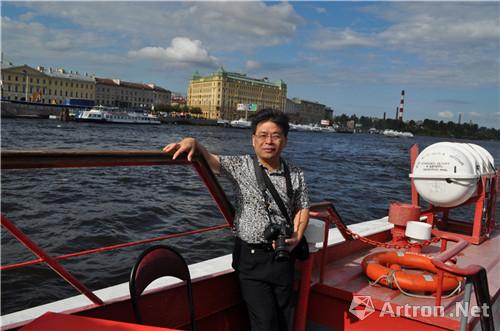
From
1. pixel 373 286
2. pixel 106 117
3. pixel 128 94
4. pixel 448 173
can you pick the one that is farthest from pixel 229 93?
pixel 373 286

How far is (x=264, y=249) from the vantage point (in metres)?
2.69

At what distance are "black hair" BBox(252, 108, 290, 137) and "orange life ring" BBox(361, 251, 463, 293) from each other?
1.75 metres

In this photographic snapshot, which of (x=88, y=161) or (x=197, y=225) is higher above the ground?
(x=88, y=161)

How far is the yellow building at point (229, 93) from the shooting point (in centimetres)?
15725

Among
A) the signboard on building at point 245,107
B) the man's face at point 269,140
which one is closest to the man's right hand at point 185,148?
the man's face at point 269,140

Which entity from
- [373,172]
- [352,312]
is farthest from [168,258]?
[373,172]

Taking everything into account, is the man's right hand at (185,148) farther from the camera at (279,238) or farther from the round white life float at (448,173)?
the round white life float at (448,173)

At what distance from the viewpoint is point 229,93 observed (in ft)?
526

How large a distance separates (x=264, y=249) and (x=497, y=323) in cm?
281

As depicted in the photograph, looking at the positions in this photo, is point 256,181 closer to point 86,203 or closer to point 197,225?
point 197,225

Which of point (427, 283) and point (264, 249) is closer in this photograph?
point (264, 249)

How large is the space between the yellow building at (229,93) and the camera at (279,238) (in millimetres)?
147159

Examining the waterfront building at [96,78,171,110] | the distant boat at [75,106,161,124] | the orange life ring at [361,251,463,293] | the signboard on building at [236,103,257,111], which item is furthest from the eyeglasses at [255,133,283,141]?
the signboard on building at [236,103,257,111]

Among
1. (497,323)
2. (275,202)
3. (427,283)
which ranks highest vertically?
(275,202)
